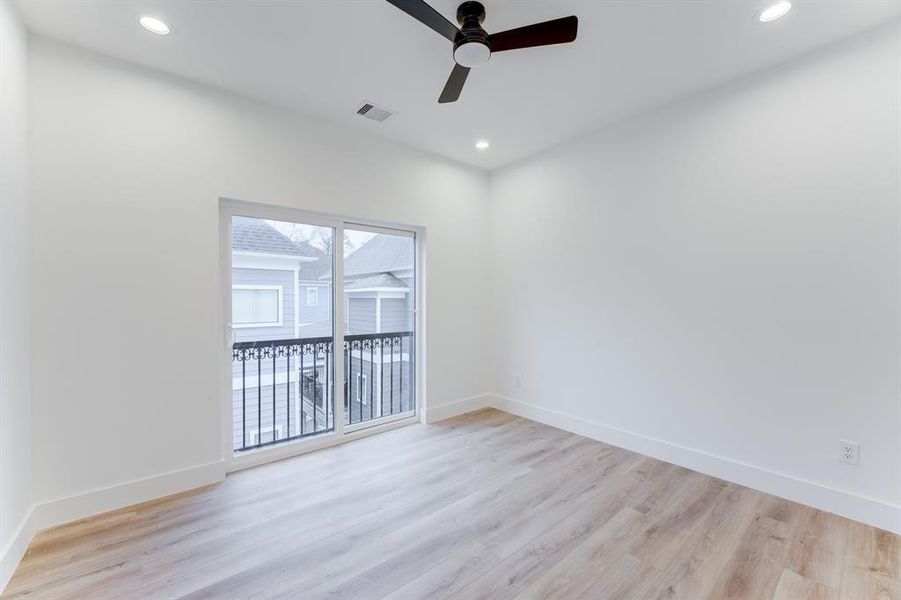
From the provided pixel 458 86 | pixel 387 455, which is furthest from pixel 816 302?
pixel 387 455

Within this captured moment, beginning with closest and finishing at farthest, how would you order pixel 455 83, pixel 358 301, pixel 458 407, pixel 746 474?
pixel 455 83 < pixel 746 474 < pixel 358 301 < pixel 458 407

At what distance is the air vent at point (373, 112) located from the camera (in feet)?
9.35

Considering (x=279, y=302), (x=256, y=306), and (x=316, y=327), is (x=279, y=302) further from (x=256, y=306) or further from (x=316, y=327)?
(x=316, y=327)

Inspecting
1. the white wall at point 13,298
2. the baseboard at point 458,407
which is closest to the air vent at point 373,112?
the white wall at point 13,298

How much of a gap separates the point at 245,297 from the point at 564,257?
2.72m

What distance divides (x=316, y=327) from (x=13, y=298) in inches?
Result: 66.0

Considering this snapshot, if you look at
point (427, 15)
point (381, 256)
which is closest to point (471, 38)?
point (427, 15)

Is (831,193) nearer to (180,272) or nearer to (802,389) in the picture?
(802,389)

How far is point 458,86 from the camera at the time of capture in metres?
2.14

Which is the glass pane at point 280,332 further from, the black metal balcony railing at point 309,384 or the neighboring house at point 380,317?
the neighboring house at point 380,317

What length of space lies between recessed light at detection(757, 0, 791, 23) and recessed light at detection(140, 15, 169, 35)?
3.11 meters

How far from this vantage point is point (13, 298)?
5.91 feet

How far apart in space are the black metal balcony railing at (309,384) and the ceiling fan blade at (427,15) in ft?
7.76

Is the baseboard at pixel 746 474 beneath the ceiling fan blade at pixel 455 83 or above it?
beneath
